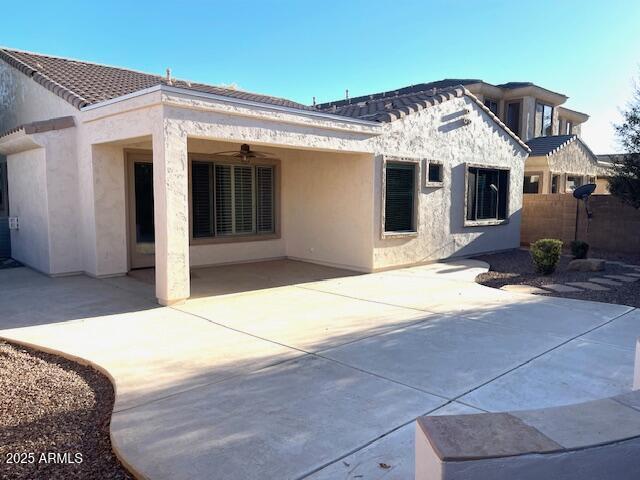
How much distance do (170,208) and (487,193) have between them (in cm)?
1074

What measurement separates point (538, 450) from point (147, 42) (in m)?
20.9

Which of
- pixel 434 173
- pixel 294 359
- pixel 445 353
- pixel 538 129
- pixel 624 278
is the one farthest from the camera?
pixel 538 129

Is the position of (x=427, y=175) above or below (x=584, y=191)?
above

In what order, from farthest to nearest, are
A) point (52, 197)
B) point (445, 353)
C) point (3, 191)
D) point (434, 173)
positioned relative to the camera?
point (3, 191)
point (434, 173)
point (52, 197)
point (445, 353)

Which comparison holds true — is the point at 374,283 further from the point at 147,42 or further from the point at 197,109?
the point at 147,42

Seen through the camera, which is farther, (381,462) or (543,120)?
(543,120)

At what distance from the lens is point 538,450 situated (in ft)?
7.24

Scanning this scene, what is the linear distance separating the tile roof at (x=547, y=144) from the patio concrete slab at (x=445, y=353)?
678 inches

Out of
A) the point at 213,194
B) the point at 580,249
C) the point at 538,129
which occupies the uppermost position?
the point at 538,129

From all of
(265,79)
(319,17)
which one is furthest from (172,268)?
(265,79)

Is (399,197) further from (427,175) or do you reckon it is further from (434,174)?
(434,174)

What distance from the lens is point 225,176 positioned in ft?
40.7

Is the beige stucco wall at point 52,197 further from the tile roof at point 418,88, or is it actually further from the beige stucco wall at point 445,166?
the tile roof at point 418,88

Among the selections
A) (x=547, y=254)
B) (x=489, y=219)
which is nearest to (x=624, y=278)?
(x=547, y=254)
